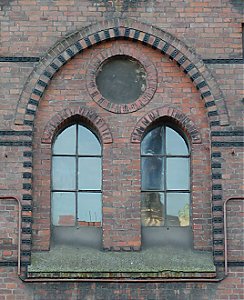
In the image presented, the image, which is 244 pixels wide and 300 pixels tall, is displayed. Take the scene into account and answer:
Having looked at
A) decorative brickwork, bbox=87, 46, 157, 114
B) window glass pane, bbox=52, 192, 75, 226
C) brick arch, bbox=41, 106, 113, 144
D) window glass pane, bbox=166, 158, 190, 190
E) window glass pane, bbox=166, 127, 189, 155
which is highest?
decorative brickwork, bbox=87, 46, 157, 114

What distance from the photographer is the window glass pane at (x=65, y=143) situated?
13742mm

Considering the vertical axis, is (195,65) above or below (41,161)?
above

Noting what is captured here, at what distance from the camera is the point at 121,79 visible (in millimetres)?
13945

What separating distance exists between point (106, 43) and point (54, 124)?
1589 millimetres

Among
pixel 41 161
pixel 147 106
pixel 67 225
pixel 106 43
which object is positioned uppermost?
pixel 106 43

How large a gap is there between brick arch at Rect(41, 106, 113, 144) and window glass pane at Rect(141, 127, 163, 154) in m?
0.59

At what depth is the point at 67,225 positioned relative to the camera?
13.5 metres

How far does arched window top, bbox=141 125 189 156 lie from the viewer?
1383cm

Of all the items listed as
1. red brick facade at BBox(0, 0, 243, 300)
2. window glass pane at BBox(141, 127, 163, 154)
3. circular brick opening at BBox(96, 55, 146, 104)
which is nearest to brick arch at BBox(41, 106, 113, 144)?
red brick facade at BBox(0, 0, 243, 300)

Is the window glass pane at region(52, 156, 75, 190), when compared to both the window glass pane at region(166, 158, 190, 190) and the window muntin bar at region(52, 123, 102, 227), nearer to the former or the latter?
the window muntin bar at region(52, 123, 102, 227)

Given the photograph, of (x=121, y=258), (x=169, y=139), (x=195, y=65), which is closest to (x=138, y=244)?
(x=121, y=258)

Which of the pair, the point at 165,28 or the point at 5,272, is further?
the point at 165,28

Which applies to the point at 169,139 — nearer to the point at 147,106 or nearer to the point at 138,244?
the point at 147,106

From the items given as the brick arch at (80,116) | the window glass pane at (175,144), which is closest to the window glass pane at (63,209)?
the brick arch at (80,116)
